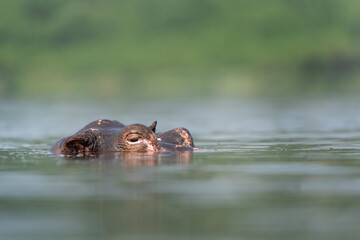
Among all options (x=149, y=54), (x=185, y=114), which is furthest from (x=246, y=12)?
(x=185, y=114)

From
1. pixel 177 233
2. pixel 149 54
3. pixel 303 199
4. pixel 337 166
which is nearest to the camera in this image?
pixel 177 233

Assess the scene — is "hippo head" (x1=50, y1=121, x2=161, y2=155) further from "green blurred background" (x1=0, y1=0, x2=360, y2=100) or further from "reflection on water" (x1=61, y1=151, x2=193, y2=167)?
"green blurred background" (x1=0, y1=0, x2=360, y2=100)

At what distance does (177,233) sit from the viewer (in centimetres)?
637

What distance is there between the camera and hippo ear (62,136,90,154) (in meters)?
12.9

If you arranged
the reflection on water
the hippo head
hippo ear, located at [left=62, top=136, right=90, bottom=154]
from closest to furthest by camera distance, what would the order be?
the reflection on water < the hippo head < hippo ear, located at [left=62, top=136, right=90, bottom=154]

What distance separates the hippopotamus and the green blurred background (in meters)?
113

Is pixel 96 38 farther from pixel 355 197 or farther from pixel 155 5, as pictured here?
pixel 355 197

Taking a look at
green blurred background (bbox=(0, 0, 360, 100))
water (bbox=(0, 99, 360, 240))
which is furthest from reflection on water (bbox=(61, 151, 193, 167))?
green blurred background (bbox=(0, 0, 360, 100))

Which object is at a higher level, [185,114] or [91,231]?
[185,114]

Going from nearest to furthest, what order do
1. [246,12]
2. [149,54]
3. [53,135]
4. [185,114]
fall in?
[53,135] → [185,114] → [149,54] → [246,12]

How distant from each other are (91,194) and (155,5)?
6136 inches

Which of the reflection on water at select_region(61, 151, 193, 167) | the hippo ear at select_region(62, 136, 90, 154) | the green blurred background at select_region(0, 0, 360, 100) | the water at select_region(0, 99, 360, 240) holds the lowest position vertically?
the water at select_region(0, 99, 360, 240)

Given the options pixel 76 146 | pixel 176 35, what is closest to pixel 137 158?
pixel 76 146

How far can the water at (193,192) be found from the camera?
21.4 feet
